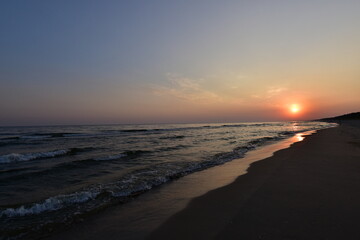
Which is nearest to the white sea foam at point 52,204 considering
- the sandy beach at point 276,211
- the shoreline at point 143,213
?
the shoreline at point 143,213

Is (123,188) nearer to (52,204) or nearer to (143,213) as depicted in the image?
(52,204)

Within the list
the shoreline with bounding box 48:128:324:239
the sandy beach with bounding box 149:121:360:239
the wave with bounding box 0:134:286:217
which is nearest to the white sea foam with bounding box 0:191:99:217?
the wave with bounding box 0:134:286:217

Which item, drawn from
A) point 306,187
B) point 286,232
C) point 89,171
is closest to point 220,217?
point 286,232

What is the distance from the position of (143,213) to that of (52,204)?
2.78m

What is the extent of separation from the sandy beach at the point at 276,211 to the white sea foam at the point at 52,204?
322cm

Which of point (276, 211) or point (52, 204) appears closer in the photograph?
point (276, 211)

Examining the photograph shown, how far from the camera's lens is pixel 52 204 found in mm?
5926

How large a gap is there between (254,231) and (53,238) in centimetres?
385

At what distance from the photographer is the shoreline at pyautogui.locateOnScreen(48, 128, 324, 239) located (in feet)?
13.9

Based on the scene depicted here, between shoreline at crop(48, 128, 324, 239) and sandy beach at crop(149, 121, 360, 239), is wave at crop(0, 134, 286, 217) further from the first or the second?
sandy beach at crop(149, 121, 360, 239)

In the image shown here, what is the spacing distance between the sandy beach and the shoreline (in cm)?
31

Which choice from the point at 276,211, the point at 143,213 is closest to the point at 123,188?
the point at 143,213

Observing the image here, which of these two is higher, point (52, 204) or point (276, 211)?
point (276, 211)

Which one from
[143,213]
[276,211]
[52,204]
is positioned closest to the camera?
[276,211]
